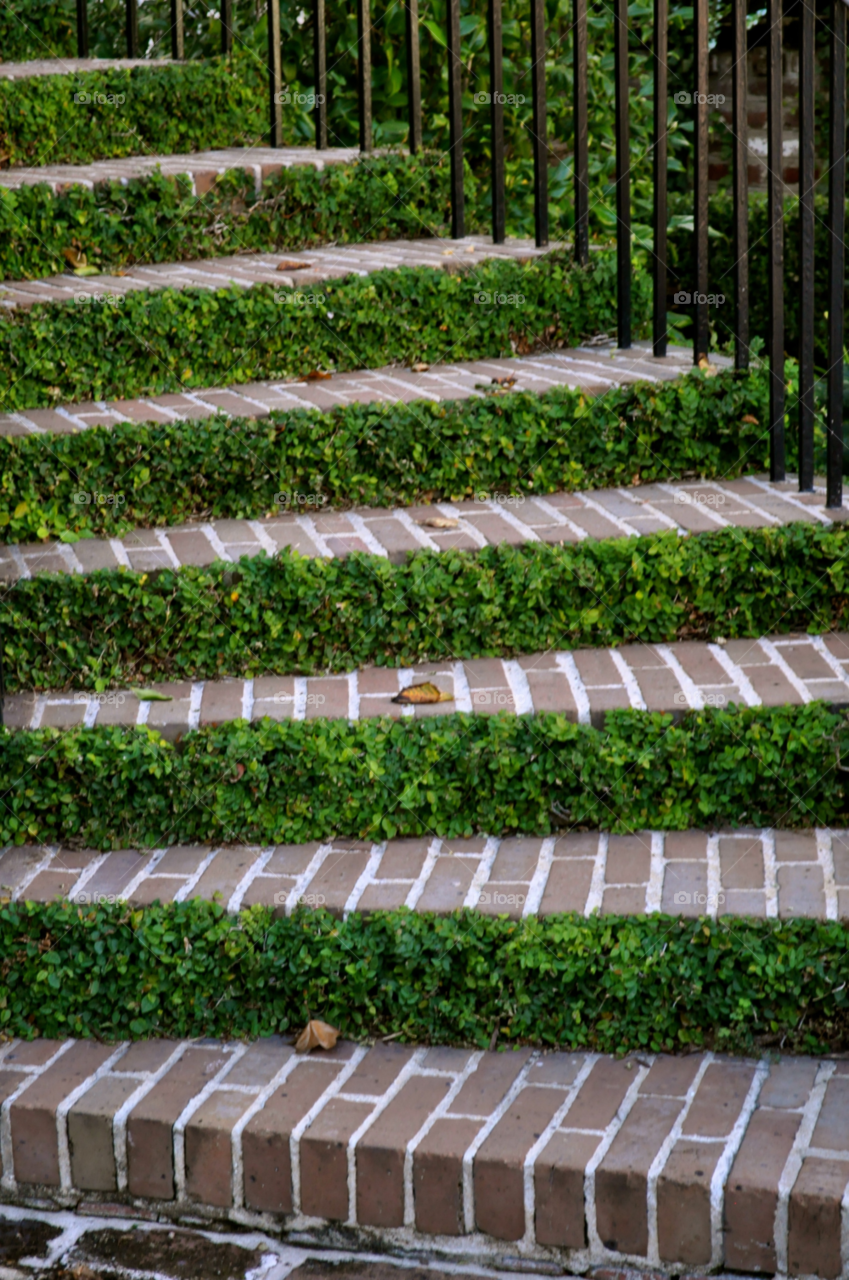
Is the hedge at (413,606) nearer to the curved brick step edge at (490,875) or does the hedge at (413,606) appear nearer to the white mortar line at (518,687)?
the white mortar line at (518,687)

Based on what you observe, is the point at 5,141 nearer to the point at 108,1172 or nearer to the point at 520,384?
the point at 520,384

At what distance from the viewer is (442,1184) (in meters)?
1.94

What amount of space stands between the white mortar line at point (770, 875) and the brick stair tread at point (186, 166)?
284 cm

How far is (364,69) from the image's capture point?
4324mm

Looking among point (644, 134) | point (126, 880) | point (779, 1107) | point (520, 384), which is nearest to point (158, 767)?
point (126, 880)

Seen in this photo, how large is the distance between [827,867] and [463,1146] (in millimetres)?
859

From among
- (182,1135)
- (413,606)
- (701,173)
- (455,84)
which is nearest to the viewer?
(182,1135)

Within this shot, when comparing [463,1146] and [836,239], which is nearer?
[463,1146]

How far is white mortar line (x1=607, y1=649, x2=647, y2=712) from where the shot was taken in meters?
2.54

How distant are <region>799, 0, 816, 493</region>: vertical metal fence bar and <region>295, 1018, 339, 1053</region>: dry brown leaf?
1.89m

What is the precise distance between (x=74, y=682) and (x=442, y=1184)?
4.57ft

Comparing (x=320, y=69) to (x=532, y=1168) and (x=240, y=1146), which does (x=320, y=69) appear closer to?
(x=240, y=1146)

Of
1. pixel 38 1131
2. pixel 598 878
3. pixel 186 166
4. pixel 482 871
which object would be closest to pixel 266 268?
pixel 186 166

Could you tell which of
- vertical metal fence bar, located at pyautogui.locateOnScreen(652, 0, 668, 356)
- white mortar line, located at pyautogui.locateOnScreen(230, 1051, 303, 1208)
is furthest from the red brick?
vertical metal fence bar, located at pyautogui.locateOnScreen(652, 0, 668, 356)
